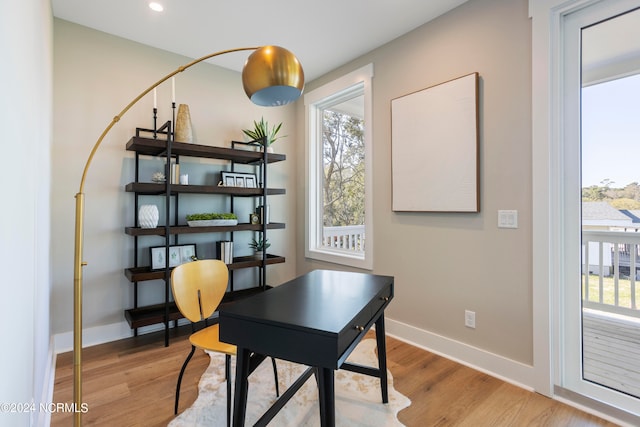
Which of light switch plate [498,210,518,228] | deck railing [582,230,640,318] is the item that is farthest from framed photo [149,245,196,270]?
deck railing [582,230,640,318]

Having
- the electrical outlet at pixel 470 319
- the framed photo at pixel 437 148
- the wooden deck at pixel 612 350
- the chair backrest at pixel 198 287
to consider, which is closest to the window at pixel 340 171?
the framed photo at pixel 437 148

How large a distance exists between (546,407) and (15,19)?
2992 millimetres

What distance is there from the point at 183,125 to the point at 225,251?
1.26 meters

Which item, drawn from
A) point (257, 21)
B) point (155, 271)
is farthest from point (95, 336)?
point (257, 21)

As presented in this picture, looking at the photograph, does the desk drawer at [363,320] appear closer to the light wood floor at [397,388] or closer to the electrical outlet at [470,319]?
the light wood floor at [397,388]

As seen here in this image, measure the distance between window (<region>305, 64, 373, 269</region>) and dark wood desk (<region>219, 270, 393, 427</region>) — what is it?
1633mm

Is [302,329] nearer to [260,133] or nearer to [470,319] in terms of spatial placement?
[470,319]

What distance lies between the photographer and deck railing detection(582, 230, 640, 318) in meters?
1.78

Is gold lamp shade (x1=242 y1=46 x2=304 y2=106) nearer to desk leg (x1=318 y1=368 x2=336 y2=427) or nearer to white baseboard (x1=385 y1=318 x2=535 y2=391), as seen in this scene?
desk leg (x1=318 y1=368 x2=336 y2=427)

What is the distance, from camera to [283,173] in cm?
395

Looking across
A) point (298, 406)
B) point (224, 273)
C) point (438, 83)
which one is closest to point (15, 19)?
point (224, 273)

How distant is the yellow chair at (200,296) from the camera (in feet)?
5.72

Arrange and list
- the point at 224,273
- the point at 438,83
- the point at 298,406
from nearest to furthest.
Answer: the point at 298,406 → the point at 224,273 → the point at 438,83

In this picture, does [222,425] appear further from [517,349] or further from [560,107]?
[560,107]
